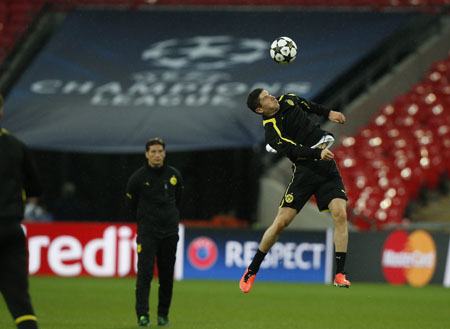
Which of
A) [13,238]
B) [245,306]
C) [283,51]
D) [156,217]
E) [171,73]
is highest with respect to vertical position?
[171,73]

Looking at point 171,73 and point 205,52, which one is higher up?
point 205,52

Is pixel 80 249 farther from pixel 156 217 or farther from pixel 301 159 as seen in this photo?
pixel 301 159

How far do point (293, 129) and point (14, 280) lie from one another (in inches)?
166

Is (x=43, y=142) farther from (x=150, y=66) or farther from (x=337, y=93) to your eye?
(x=337, y=93)

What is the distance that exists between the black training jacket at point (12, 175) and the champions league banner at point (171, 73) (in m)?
13.0

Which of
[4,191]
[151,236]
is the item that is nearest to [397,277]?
[151,236]

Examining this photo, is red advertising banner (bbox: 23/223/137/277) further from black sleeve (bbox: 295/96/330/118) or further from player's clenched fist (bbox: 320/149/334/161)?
player's clenched fist (bbox: 320/149/334/161)

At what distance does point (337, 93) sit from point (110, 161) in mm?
6247

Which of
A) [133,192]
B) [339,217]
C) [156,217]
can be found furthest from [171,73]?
[339,217]

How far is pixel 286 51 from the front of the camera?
9422 millimetres

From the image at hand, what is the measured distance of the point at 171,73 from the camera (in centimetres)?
2203

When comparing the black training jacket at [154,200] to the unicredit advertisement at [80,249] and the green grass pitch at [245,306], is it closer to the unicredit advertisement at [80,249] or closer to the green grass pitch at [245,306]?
the green grass pitch at [245,306]

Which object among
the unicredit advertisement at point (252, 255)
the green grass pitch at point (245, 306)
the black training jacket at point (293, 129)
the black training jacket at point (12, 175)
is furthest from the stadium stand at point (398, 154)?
the black training jacket at point (12, 175)

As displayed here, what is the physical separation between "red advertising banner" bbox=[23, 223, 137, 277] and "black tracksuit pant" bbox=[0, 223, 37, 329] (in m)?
11.5
